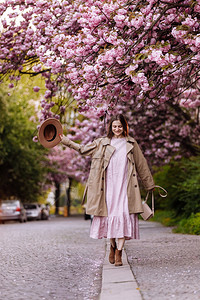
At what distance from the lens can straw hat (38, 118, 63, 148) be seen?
7.60m

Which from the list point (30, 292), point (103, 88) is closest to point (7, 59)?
point (103, 88)

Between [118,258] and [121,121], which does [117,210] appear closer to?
[118,258]

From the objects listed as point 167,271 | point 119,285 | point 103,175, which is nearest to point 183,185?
point 103,175

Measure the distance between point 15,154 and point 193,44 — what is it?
1131 inches

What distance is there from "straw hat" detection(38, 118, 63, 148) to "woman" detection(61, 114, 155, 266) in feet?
0.42

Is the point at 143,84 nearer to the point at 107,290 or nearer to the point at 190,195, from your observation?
the point at 107,290

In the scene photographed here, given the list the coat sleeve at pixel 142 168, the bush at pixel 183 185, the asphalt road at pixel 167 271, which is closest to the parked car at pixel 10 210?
the bush at pixel 183 185

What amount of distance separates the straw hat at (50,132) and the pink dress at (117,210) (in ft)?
2.73

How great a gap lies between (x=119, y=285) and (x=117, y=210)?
68.4 inches

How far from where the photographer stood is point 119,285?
5.54 m

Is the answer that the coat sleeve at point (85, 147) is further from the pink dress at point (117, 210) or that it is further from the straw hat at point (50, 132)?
the pink dress at point (117, 210)

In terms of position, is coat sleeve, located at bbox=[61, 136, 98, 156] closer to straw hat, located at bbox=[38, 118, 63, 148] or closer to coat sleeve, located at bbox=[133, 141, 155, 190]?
straw hat, located at bbox=[38, 118, 63, 148]

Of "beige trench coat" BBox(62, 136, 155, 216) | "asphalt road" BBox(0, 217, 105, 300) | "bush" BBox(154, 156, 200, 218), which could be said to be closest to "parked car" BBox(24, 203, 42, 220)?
"bush" BBox(154, 156, 200, 218)

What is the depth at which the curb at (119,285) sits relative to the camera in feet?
16.4
